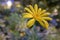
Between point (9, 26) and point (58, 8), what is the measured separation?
58 cm

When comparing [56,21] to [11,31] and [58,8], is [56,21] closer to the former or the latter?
[58,8]

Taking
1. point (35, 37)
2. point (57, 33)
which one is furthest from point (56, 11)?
point (35, 37)

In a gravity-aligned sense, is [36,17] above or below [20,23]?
above

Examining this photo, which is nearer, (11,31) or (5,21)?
(11,31)

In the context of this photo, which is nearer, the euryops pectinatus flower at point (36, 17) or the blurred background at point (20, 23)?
the euryops pectinatus flower at point (36, 17)

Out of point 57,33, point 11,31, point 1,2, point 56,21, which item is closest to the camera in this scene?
point 11,31

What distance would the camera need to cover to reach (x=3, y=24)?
1.49m

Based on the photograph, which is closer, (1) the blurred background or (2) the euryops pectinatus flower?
(2) the euryops pectinatus flower

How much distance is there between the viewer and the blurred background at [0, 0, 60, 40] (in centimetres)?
130

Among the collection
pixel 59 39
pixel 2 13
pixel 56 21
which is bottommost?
pixel 59 39

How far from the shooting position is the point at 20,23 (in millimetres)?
1431

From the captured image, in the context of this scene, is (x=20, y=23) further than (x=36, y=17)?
Yes

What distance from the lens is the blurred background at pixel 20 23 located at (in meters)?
1.30

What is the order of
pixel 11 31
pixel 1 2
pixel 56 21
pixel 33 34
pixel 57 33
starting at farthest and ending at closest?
pixel 1 2
pixel 56 21
pixel 57 33
pixel 11 31
pixel 33 34
